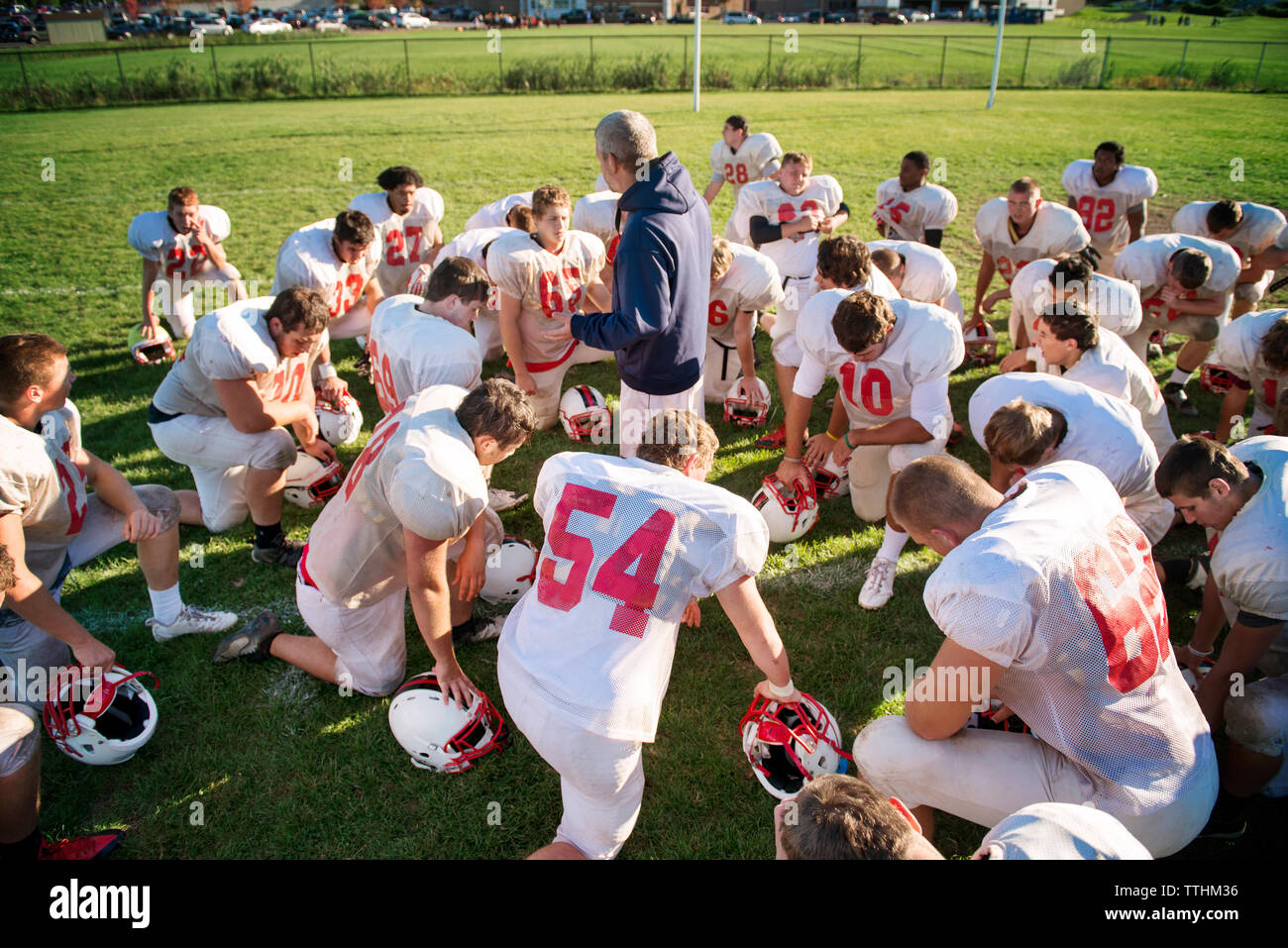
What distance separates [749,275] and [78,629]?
4579mm

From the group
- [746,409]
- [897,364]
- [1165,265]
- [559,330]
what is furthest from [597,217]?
[1165,265]

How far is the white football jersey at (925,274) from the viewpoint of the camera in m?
6.01

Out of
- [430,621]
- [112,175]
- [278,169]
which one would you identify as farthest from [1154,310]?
[112,175]

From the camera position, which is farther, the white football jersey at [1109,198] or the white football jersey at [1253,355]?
the white football jersey at [1109,198]

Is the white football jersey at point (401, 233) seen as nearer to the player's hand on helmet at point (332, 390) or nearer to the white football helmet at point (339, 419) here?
the player's hand on helmet at point (332, 390)

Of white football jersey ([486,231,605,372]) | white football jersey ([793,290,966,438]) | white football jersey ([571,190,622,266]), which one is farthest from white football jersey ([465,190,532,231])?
white football jersey ([793,290,966,438])

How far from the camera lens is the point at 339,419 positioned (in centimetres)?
570

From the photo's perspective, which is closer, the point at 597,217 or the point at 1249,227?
the point at 1249,227

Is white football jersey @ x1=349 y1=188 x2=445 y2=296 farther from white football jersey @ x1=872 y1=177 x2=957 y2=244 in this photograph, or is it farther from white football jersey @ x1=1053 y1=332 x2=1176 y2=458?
white football jersey @ x1=1053 y1=332 x2=1176 y2=458

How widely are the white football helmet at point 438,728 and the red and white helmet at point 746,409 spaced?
10.9 ft

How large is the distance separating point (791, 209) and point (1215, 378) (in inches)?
151

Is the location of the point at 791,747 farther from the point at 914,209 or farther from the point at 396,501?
the point at 914,209

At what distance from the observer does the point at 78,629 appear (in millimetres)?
3340

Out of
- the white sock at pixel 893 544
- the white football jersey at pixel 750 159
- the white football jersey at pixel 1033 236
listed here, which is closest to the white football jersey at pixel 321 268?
the white sock at pixel 893 544
